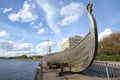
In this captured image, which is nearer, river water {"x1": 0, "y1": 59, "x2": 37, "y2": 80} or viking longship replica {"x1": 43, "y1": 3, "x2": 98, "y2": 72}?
viking longship replica {"x1": 43, "y1": 3, "x2": 98, "y2": 72}

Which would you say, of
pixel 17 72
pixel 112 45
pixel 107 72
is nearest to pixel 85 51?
pixel 107 72

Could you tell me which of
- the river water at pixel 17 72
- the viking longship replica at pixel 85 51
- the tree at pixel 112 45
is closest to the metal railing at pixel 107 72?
the viking longship replica at pixel 85 51

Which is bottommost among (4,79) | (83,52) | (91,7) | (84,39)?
(4,79)

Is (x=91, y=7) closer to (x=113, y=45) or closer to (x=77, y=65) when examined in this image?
(x=77, y=65)

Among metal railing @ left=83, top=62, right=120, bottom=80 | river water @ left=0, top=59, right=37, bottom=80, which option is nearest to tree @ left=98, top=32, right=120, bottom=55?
river water @ left=0, top=59, right=37, bottom=80

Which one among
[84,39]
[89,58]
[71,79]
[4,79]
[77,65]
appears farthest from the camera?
[4,79]

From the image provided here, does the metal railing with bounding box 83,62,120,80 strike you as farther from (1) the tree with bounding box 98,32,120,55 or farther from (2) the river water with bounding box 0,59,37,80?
(1) the tree with bounding box 98,32,120,55

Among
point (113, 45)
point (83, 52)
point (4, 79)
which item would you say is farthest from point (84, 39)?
point (113, 45)

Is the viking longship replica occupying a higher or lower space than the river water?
higher

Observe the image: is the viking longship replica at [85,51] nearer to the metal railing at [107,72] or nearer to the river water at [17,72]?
the metal railing at [107,72]

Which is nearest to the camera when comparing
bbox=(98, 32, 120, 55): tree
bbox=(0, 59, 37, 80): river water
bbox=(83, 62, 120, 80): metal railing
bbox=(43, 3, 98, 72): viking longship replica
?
bbox=(83, 62, 120, 80): metal railing

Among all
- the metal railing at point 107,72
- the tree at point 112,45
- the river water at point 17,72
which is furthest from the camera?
the tree at point 112,45

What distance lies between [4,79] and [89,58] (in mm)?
15732

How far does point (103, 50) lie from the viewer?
2264 inches
